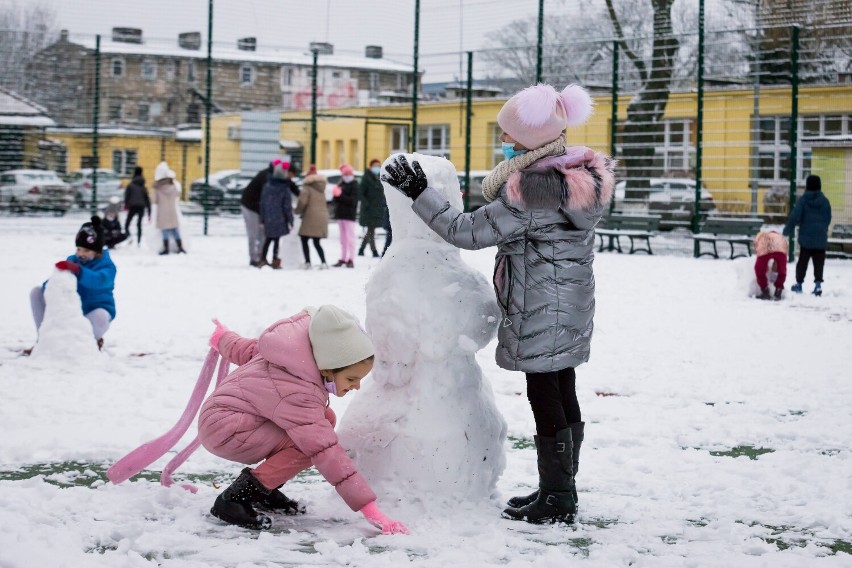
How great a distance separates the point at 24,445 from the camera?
543cm

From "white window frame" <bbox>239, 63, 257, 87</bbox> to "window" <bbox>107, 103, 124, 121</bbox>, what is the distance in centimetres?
812

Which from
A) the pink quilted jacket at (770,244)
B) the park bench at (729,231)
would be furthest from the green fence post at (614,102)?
the pink quilted jacket at (770,244)

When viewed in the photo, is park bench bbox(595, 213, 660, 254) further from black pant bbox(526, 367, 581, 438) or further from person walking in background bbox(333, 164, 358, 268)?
black pant bbox(526, 367, 581, 438)

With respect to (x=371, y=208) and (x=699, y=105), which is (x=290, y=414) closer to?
(x=371, y=208)

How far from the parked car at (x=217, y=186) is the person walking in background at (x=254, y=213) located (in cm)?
908

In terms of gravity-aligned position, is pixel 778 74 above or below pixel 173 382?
above

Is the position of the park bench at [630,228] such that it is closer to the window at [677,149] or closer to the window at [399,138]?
the window at [677,149]

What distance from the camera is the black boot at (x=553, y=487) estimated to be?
4434 mm

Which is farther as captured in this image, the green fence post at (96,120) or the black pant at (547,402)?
the green fence post at (96,120)

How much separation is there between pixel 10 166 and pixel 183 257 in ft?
30.2

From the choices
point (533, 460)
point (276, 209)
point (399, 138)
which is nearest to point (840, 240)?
point (276, 209)

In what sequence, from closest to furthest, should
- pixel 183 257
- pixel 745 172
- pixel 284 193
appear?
1. pixel 284 193
2. pixel 183 257
3. pixel 745 172

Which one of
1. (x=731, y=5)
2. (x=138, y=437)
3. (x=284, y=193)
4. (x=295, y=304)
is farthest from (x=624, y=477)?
(x=731, y=5)

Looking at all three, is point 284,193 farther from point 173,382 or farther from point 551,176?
point 551,176
